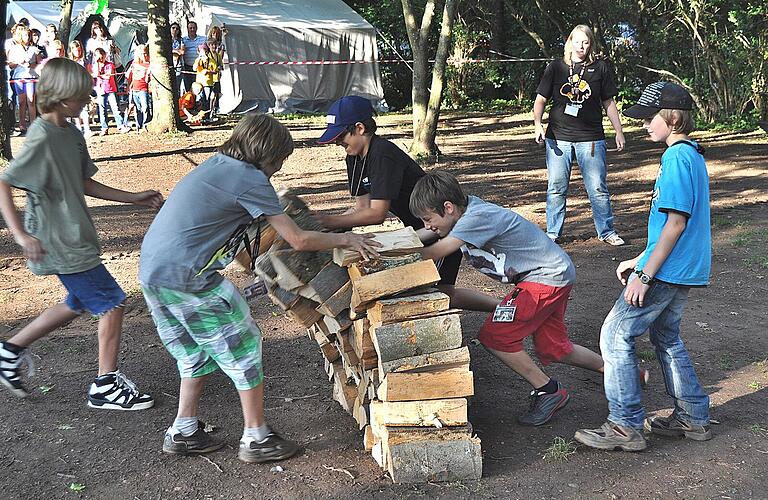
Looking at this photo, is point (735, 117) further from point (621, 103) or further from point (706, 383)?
point (706, 383)

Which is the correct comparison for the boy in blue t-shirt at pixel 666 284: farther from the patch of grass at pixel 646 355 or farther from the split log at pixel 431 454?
the patch of grass at pixel 646 355

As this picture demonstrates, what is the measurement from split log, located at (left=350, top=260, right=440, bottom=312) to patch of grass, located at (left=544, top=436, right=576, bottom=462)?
1.05m

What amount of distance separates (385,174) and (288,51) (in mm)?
18343

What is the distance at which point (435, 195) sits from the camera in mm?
4363

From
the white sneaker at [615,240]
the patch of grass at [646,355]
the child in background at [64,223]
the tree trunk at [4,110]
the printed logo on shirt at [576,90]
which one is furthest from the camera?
the tree trunk at [4,110]

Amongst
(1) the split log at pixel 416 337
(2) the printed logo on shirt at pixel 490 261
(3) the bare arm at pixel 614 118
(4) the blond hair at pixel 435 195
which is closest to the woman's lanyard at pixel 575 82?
(3) the bare arm at pixel 614 118

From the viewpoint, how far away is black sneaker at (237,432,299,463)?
13.6 feet

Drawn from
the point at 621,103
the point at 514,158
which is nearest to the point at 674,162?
the point at 514,158

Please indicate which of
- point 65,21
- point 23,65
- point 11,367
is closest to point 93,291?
point 11,367

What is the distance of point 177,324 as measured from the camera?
13.5 ft

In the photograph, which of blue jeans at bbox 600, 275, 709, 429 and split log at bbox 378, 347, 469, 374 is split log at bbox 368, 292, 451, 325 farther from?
blue jeans at bbox 600, 275, 709, 429

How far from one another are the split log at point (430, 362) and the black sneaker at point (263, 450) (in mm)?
657

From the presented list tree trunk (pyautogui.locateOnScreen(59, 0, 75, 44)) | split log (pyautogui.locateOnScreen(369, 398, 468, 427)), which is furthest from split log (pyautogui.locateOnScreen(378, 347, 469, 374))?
tree trunk (pyautogui.locateOnScreen(59, 0, 75, 44))

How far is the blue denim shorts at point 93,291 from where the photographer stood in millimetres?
4664
